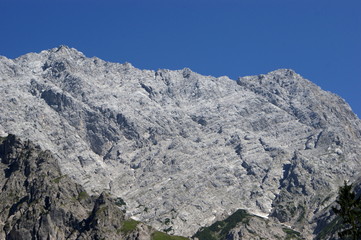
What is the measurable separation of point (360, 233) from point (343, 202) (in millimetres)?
5563

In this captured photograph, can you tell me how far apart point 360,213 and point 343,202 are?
11.1ft

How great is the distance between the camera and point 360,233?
87.7m

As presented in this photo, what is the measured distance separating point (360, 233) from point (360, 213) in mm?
4075

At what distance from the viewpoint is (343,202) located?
90375 millimetres

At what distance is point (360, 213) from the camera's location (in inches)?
3568
